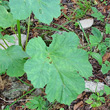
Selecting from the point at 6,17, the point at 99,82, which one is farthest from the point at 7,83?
the point at 99,82

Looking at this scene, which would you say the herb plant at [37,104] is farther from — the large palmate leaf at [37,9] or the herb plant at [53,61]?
the large palmate leaf at [37,9]

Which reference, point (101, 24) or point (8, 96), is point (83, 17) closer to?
point (101, 24)

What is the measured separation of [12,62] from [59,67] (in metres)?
0.54

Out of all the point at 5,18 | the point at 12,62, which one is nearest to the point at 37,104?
the point at 12,62

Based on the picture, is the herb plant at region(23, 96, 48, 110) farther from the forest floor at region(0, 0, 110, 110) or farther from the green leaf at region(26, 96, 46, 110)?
the forest floor at region(0, 0, 110, 110)

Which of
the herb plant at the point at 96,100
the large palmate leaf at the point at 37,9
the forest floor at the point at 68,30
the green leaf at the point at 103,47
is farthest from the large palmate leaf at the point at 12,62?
the green leaf at the point at 103,47

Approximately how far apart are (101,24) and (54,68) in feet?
5.06

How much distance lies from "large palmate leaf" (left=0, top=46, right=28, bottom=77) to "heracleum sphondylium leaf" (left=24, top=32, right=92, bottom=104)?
32cm

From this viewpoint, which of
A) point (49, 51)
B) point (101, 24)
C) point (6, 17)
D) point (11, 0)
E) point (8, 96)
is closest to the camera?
point (11, 0)

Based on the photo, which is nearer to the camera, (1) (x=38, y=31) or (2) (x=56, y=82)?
(2) (x=56, y=82)

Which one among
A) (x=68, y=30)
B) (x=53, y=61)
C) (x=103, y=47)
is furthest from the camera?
(x=68, y=30)

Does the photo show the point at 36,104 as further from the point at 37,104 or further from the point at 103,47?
the point at 103,47

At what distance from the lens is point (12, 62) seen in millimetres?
1797

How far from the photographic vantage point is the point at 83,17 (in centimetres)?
290
